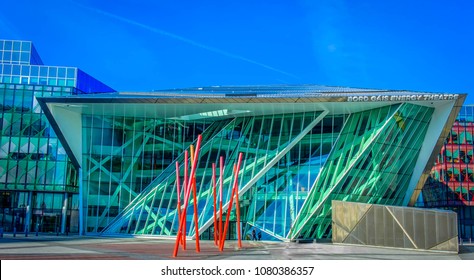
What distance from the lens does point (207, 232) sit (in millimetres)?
40906

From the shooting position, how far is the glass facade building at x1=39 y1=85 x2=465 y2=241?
38.9m

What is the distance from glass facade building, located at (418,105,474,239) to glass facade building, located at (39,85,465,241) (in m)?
38.0

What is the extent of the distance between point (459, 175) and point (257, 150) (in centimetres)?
4803

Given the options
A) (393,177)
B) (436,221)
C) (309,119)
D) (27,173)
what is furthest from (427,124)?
(27,173)

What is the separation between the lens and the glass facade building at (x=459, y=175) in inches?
3105

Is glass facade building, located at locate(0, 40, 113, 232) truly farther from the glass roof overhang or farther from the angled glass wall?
the angled glass wall

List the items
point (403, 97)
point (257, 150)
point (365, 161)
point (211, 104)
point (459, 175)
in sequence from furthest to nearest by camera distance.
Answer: point (459, 175) < point (257, 150) < point (365, 161) < point (211, 104) < point (403, 97)

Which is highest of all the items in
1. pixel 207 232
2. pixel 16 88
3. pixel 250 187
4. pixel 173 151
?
pixel 16 88

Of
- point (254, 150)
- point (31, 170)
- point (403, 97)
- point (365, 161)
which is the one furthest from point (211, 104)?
point (31, 170)

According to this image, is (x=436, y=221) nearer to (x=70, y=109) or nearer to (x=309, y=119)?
(x=309, y=119)

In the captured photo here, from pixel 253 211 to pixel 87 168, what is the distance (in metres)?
13.8

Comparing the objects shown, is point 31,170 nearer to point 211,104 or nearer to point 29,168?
point 29,168

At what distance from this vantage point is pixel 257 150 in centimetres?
4209
